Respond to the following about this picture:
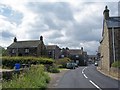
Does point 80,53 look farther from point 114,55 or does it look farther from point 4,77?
point 4,77

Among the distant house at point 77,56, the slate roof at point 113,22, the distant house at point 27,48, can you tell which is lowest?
the distant house at point 77,56

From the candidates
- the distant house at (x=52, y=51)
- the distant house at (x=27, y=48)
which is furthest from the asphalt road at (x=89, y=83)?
the distant house at (x=52, y=51)

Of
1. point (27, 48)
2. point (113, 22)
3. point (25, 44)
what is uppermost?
point (113, 22)

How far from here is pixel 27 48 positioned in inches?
3231

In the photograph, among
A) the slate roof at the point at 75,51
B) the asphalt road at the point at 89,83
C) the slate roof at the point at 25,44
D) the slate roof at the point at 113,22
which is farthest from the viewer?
the slate roof at the point at 75,51

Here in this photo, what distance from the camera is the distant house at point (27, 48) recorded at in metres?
80.6

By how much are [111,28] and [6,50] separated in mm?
51869

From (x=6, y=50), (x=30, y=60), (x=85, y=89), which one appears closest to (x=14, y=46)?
(x=6, y=50)

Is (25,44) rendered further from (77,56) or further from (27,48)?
(77,56)

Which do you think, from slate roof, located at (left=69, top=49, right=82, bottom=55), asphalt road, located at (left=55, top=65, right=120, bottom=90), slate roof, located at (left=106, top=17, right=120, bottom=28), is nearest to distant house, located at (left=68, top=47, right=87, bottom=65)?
slate roof, located at (left=69, top=49, right=82, bottom=55)

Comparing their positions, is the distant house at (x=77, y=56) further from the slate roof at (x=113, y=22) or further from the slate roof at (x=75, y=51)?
the slate roof at (x=113, y=22)

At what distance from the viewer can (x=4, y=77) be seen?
14781mm

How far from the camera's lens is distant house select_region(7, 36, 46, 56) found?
80625 mm

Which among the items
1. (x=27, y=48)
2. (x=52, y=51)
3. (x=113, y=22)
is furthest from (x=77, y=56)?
(x=113, y=22)
